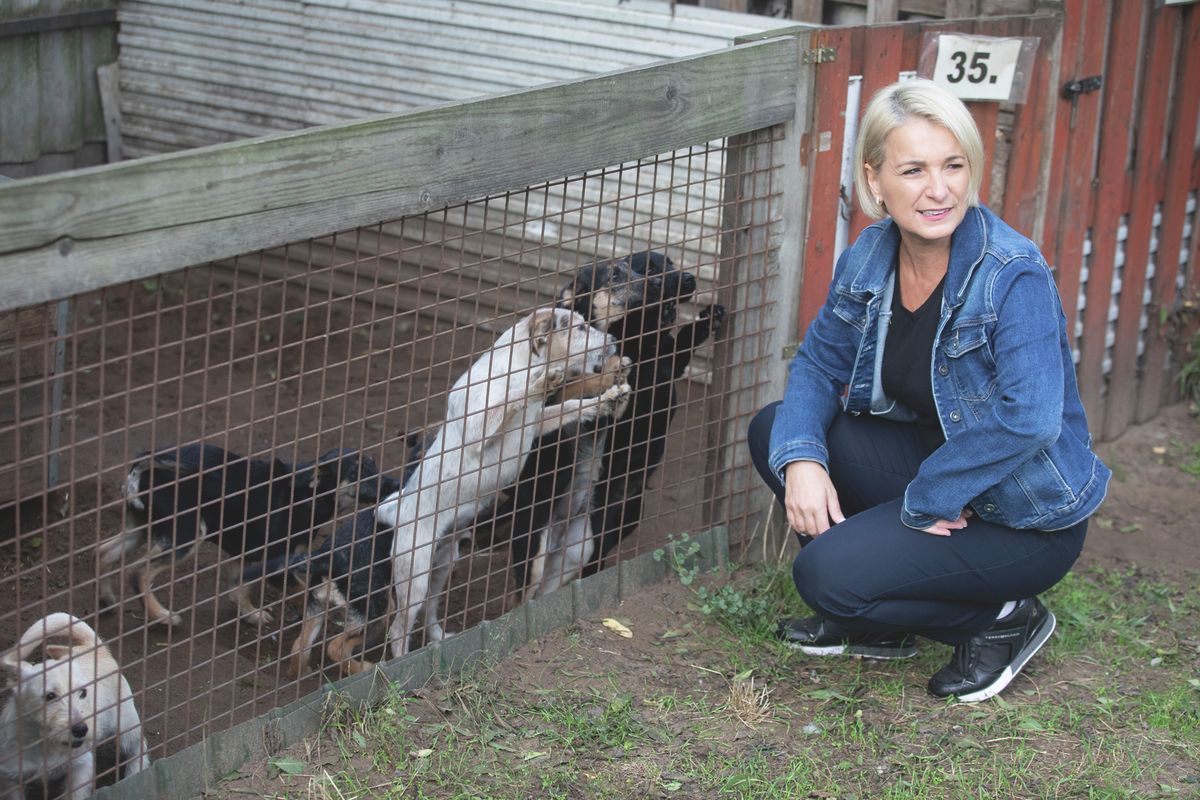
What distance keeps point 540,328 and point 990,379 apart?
4.77ft

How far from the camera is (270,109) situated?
8242 mm

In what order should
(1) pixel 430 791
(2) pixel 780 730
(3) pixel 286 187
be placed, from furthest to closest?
1. (2) pixel 780 730
2. (1) pixel 430 791
3. (3) pixel 286 187

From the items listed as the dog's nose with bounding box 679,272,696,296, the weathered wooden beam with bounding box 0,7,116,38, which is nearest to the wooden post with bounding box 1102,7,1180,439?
the dog's nose with bounding box 679,272,696,296

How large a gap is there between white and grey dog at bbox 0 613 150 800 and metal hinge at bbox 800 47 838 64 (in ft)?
8.74

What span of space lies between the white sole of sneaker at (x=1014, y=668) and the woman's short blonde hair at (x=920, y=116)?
1.38 metres

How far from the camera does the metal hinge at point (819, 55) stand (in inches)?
168

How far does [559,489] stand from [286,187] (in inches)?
83.6

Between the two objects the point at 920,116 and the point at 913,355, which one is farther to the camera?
the point at 913,355

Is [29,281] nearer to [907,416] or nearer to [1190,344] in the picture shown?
[907,416]

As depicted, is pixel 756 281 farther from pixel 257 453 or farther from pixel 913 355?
pixel 257 453

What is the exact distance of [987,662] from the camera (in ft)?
13.0

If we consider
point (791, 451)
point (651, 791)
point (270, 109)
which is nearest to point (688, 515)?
point (791, 451)

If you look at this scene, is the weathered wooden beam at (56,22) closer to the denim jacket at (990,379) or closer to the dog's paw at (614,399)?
the dog's paw at (614,399)

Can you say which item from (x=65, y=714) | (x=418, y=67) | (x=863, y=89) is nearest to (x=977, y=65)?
(x=863, y=89)
